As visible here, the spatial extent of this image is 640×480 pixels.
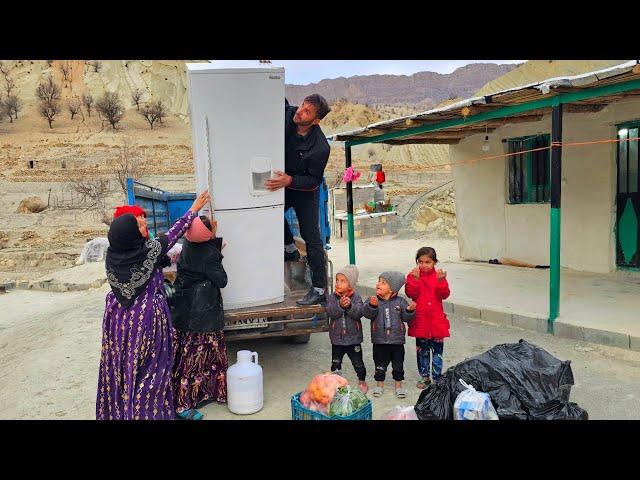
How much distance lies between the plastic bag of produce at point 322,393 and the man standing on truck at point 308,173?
38.0 inches

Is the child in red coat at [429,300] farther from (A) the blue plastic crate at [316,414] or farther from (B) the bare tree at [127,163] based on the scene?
(B) the bare tree at [127,163]

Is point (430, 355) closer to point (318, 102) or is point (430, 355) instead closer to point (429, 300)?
point (429, 300)

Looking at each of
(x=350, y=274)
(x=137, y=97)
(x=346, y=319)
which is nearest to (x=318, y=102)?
(x=350, y=274)

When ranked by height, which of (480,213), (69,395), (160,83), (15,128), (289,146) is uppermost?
(160,83)

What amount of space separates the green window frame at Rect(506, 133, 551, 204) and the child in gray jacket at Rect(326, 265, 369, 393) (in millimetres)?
6325

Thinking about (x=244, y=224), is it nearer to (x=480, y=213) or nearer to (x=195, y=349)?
(x=195, y=349)

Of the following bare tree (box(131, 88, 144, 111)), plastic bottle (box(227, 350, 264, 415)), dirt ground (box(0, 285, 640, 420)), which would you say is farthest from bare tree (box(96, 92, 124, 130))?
plastic bottle (box(227, 350, 264, 415))

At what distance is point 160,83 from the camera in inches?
2339

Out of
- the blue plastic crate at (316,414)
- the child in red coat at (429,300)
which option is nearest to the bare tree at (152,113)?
the child in red coat at (429,300)

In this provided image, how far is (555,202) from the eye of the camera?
5848 mm

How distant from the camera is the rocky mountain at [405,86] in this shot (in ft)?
352

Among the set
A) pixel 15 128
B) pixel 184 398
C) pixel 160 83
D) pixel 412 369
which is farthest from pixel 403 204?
pixel 160 83

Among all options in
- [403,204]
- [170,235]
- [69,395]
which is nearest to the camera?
[170,235]

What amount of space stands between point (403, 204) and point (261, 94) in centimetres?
1757
